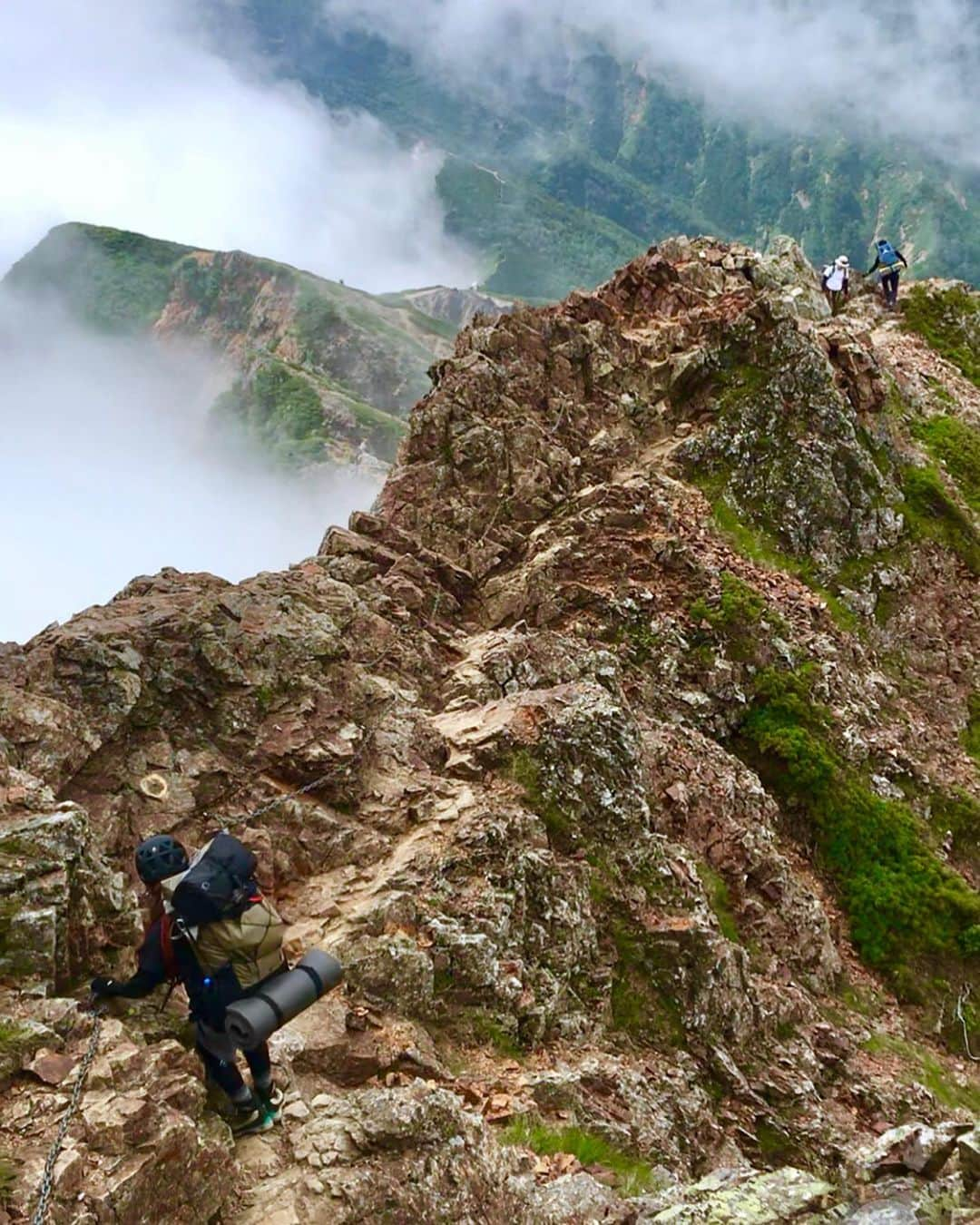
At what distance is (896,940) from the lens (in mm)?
22062

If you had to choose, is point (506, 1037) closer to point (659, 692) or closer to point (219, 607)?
point (219, 607)

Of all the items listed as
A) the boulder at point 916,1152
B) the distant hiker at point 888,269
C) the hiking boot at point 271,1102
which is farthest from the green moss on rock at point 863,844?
the distant hiker at point 888,269

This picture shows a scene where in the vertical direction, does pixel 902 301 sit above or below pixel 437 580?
above

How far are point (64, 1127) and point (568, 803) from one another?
1175 centimetres

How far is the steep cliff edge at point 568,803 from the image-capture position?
1091 cm

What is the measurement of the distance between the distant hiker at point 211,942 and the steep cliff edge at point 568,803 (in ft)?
1.93

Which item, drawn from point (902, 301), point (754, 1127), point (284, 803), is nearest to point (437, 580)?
point (284, 803)

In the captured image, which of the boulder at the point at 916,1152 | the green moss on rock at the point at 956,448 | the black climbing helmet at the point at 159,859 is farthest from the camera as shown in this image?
the green moss on rock at the point at 956,448

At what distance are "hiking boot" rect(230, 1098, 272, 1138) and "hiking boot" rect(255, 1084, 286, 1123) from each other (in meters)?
0.02

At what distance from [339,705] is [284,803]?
9.32 feet

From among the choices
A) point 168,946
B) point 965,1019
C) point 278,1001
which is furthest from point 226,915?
point 965,1019

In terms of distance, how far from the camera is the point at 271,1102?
34.6 ft

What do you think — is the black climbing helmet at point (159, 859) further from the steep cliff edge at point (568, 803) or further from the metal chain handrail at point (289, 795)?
the metal chain handrail at point (289, 795)

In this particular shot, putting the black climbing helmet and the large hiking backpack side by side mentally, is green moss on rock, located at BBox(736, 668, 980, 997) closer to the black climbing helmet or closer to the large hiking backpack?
the large hiking backpack
